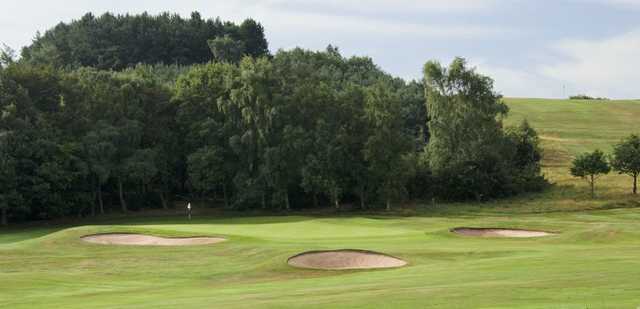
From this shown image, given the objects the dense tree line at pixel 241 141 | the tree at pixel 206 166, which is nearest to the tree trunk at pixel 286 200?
the dense tree line at pixel 241 141

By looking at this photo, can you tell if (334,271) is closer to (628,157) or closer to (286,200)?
(286,200)

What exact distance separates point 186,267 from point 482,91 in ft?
161

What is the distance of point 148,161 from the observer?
221 ft

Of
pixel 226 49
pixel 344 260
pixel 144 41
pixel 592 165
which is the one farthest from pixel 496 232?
pixel 144 41

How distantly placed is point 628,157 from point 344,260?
45.2 metres

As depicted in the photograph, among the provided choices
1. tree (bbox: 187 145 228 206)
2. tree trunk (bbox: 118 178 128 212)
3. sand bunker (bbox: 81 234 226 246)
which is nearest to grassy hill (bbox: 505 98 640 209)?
tree (bbox: 187 145 228 206)

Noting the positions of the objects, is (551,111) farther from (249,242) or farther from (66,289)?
(66,289)

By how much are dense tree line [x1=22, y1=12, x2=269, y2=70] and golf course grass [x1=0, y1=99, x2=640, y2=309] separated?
6458 centimetres

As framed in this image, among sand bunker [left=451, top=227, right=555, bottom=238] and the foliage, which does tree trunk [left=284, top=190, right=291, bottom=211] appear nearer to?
the foliage

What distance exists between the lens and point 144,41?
12888 centimetres

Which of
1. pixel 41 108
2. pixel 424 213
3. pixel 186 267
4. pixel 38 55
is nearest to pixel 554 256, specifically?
pixel 186 267

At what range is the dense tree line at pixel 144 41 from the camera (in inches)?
4717

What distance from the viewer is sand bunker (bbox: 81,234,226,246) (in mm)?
41531

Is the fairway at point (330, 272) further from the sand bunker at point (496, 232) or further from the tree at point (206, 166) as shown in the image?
the tree at point (206, 166)
